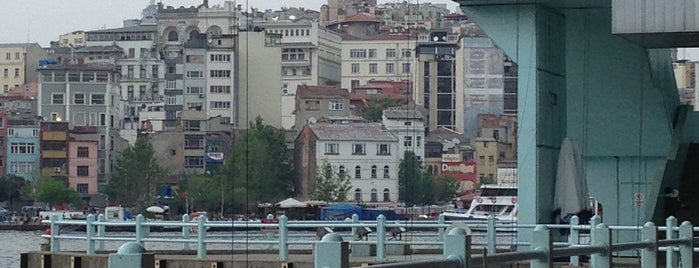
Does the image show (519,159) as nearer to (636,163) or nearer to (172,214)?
(636,163)

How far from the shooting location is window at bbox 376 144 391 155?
151625 mm

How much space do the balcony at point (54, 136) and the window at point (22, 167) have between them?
2637 millimetres

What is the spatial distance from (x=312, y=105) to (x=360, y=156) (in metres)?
29.0

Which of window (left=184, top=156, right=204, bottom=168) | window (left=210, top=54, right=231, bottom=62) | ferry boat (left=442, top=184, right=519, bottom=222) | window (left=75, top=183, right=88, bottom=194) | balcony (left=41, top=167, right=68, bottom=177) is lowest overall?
window (left=75, top=183, right=88, bottom=194)

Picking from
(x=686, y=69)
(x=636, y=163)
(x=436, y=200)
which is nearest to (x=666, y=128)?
(x=636, y=163)

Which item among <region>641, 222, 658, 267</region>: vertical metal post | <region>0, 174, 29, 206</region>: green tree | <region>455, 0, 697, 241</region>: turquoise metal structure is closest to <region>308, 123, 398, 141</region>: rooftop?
<region>0, 174, 29, 206</region>: green tree

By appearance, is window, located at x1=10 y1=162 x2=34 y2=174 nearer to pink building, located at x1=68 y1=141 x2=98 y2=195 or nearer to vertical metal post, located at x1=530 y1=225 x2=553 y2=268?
pink building, located at x1=68 y1=141 x2=98 y2=195

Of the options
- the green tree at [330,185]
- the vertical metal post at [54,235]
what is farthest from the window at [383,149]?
the vertical metal post at [54,235]

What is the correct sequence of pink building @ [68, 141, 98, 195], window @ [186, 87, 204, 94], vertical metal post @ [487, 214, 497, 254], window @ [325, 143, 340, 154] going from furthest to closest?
window @ [186, 87, 204, 94] < pink building @ [68, 141, 98, 195] < window @ [325, 143, 340, 154] < vertical metal post @ [487, 214, 497, 254]

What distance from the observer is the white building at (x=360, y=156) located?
150500 millimetres

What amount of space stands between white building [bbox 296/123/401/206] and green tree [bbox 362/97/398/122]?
63.4 ft

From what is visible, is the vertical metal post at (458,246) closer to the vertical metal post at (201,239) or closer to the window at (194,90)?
the vertical metal post at (201,239)

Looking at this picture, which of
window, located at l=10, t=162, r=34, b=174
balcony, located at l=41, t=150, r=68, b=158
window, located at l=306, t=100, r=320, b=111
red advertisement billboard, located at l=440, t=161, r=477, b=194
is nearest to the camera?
balcony, located at l=41, t=150, r=68, b=158

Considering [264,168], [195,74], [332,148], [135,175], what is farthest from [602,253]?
[195,74]
